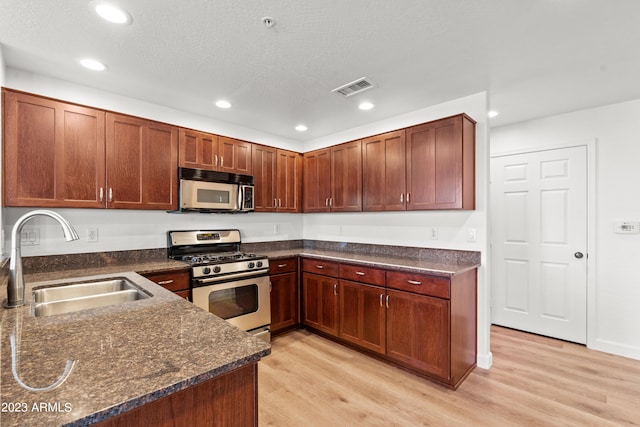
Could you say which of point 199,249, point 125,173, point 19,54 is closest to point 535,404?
point 199,249

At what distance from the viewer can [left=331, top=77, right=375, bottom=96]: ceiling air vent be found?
8.42 ft

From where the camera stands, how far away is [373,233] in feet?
12.2

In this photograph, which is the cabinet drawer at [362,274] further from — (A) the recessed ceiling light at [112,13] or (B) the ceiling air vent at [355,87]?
(A) the recessed ceiling light at [112,13]

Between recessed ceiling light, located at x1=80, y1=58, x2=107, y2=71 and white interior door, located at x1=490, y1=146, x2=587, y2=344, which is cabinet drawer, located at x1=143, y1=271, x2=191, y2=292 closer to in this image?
recessed ceiling light, located at x1=80, y1=58, x2=107, y2=71

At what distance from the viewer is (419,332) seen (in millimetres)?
2582

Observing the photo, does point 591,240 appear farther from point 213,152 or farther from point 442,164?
point 213,152

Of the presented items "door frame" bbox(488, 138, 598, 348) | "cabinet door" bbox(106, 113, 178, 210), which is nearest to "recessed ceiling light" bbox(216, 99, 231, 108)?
"cabinet door" bbox(106, 113, 178, 210)

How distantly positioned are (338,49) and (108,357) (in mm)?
2082

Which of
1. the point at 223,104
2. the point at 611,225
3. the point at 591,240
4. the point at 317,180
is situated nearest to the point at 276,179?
the point at 317,180

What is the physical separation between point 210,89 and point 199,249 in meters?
1.68

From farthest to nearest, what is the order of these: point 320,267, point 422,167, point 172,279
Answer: point 320,267
point 422,167
point 172,279

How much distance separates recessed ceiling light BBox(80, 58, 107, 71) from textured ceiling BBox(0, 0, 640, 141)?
6 cm

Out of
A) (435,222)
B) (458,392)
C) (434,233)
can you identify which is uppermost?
(435,222)

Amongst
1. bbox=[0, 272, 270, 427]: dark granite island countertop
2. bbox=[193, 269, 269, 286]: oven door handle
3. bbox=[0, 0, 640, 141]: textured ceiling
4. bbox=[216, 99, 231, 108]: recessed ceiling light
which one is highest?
bbox=[0, 0, 640, 141]: textured ceiling
